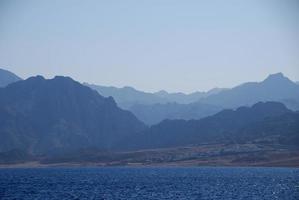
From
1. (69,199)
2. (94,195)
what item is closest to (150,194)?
(94,195)

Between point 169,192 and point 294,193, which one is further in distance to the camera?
point 169,192

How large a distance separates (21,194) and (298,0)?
9121 centimetres

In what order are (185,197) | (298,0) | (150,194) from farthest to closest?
(150,194) → (185,197) → (298,0)

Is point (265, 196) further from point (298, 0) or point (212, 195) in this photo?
point (298, 0)

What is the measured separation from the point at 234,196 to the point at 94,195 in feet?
126

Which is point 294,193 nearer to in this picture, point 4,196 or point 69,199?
point 69,199

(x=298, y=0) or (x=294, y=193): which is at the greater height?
(x=298, y=0)

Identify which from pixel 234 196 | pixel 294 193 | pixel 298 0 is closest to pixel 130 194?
pixel 234 196

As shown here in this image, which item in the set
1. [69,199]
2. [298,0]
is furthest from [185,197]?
[298,0]

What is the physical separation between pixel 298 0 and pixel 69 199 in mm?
75329

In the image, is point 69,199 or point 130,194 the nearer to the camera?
point 69,199

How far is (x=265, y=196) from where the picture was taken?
471 ft

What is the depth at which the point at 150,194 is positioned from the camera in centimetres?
Result: 15188

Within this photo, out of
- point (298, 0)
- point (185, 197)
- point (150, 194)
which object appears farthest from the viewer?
point (150, 194)
